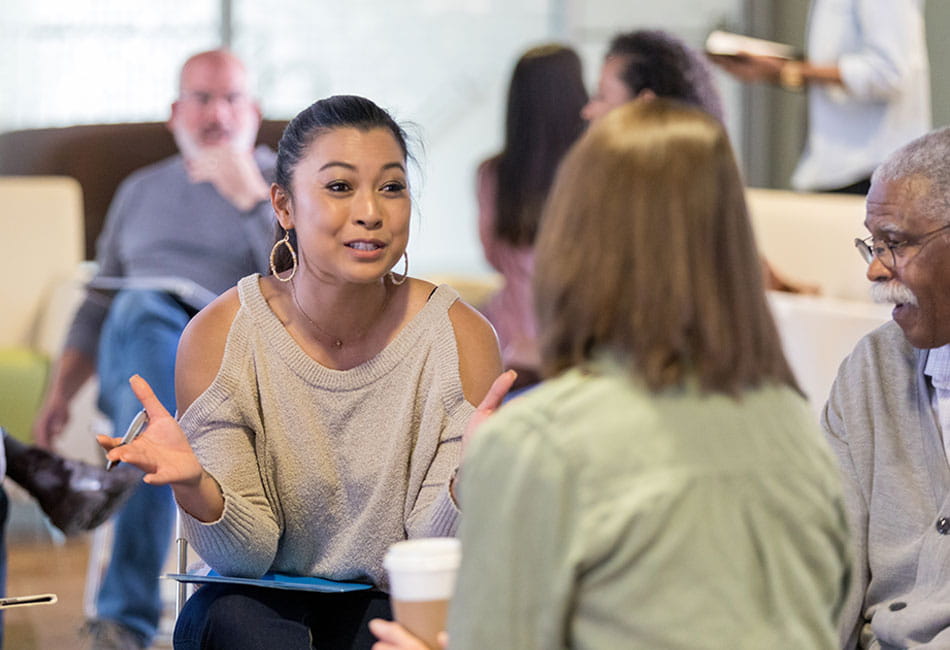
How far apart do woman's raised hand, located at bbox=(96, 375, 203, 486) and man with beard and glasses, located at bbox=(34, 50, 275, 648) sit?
1.61 meters

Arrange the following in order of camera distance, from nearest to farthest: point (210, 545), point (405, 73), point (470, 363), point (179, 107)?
point (210, 545) → point (470, 363) → point (179, 107) → point (405, 73)

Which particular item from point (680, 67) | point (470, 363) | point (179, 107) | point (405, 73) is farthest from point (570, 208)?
point (405, 73)

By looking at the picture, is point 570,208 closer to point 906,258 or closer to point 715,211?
point 715,211

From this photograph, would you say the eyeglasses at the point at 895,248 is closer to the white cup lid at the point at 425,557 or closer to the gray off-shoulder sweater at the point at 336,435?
the gray off-shoulder sweater at the point at 336,435

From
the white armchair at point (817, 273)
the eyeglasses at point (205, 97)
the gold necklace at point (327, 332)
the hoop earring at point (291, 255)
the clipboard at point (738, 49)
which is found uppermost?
the clipboard at point (738, 49)

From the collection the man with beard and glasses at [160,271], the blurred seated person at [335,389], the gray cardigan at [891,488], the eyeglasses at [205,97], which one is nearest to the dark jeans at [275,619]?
the blurred seated person at [335,389]

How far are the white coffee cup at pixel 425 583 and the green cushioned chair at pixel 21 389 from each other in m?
2.84

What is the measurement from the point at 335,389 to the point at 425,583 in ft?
2.07

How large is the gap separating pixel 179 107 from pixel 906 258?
8.96ft

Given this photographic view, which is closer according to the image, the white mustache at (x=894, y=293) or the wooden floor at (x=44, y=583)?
the white mustache at (x=894, y=293)

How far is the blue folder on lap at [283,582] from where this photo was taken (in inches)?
64.3

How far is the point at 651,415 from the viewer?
1079 mm

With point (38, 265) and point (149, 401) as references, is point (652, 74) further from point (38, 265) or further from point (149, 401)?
point (38, 265)

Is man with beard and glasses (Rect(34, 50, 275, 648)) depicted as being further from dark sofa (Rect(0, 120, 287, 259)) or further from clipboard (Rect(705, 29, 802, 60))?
clipboard (Rect(705, 29, 802, 60))
